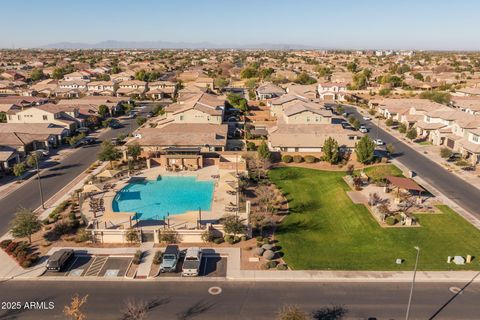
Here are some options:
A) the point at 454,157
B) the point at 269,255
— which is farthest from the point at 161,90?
the point at 269,255

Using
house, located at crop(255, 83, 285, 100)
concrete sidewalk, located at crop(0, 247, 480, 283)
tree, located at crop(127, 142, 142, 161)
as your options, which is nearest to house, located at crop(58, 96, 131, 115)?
tree, located at crop(127, 142, 142, 161)

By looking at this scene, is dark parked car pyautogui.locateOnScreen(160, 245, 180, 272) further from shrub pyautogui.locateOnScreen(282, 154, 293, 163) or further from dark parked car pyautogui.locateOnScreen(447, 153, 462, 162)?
dark parked car pyautogui.locateOnScreen(447, 153, 462, 162)

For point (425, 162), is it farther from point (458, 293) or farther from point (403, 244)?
point (458, 293)

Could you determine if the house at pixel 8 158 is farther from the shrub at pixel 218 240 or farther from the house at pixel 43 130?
the shrub at pixel 218 240

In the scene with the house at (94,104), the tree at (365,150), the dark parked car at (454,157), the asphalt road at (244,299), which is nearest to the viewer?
the asphalt road at (244,299)

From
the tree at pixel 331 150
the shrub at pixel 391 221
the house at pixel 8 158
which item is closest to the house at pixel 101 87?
the house at pixel 8 158

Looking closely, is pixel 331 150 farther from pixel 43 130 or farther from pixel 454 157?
pixel 43 130
